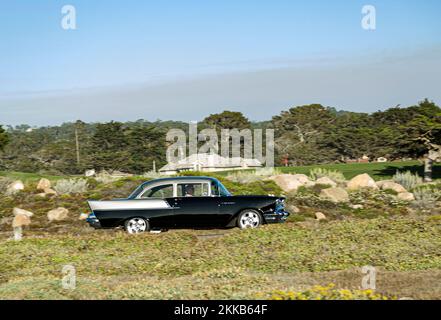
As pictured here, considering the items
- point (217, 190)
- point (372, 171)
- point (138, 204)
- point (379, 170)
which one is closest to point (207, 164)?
point (372, 171)

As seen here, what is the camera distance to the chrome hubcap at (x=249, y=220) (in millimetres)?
15602

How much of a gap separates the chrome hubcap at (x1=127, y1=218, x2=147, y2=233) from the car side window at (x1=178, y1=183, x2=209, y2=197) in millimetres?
1167

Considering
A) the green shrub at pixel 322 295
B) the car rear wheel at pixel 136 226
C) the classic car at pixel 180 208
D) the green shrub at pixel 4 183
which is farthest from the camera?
the green shrub at pixel 4 183

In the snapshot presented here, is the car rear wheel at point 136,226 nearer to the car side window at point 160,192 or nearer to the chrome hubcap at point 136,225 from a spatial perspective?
the chrome hubcap at point 136,225

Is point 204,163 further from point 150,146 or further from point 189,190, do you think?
point 189,190

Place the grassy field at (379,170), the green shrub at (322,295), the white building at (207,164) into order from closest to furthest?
the green shrub at (322,295), the grassy field at (379,170), the white building at (207,164)

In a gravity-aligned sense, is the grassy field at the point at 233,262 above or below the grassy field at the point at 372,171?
below

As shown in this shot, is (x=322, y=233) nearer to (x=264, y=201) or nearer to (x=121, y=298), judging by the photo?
(x=264, y=201)

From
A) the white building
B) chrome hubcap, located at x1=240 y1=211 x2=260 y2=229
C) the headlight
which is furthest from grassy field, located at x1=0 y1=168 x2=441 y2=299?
the white building

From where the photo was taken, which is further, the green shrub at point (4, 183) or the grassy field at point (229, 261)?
the green shrub at point (4, 183)

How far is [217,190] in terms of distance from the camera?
15680 millimetres

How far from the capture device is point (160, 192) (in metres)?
15.5

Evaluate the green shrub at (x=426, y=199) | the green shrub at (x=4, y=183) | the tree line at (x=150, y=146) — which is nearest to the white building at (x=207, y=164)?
the tree line at (x=150, y=146)

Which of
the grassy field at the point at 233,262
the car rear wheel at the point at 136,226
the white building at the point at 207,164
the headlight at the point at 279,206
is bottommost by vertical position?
the grassy field at the point at 233,262
